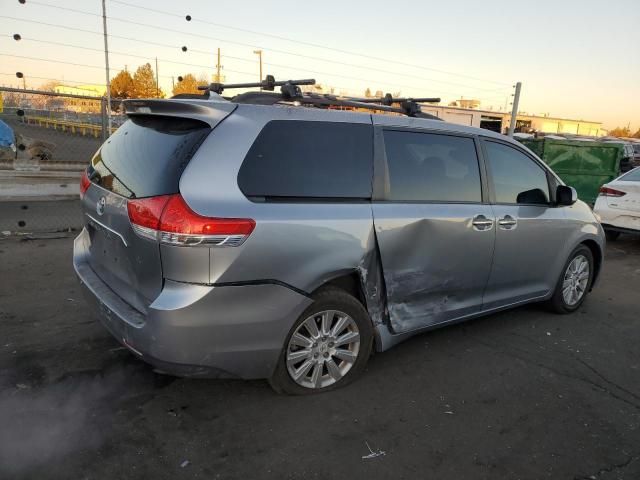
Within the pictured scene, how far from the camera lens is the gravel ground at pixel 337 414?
8.30 feet

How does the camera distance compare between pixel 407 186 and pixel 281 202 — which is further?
pixel 407 186

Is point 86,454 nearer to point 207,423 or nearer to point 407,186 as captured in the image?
Answer: point 207,423

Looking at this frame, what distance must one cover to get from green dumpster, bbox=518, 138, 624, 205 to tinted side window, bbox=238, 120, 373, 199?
439 inches

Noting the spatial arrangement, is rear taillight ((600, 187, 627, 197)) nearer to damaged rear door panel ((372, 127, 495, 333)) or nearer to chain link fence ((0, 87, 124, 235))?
damaged rear door panel ((372, 127, 495, 333))

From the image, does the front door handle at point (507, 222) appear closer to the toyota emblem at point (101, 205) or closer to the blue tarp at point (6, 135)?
the toyota emblem at point (101, 205)

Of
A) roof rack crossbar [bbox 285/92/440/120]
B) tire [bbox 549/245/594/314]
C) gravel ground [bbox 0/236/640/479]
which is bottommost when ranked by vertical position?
gravel ground [bbox 0/236/640/479]

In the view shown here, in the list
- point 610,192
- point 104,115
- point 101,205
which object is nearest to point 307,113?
point 101,205

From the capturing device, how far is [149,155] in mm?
2811

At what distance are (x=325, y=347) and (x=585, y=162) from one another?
11995 millimetres

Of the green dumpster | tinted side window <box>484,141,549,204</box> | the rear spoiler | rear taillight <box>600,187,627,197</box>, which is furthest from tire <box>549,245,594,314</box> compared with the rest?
the green dumpster

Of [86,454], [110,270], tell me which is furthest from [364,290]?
[86,454]

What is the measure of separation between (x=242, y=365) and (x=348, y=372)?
2.69 ft

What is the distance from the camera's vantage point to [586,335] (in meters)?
4.47

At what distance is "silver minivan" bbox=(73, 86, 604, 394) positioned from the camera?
2.54 metres
